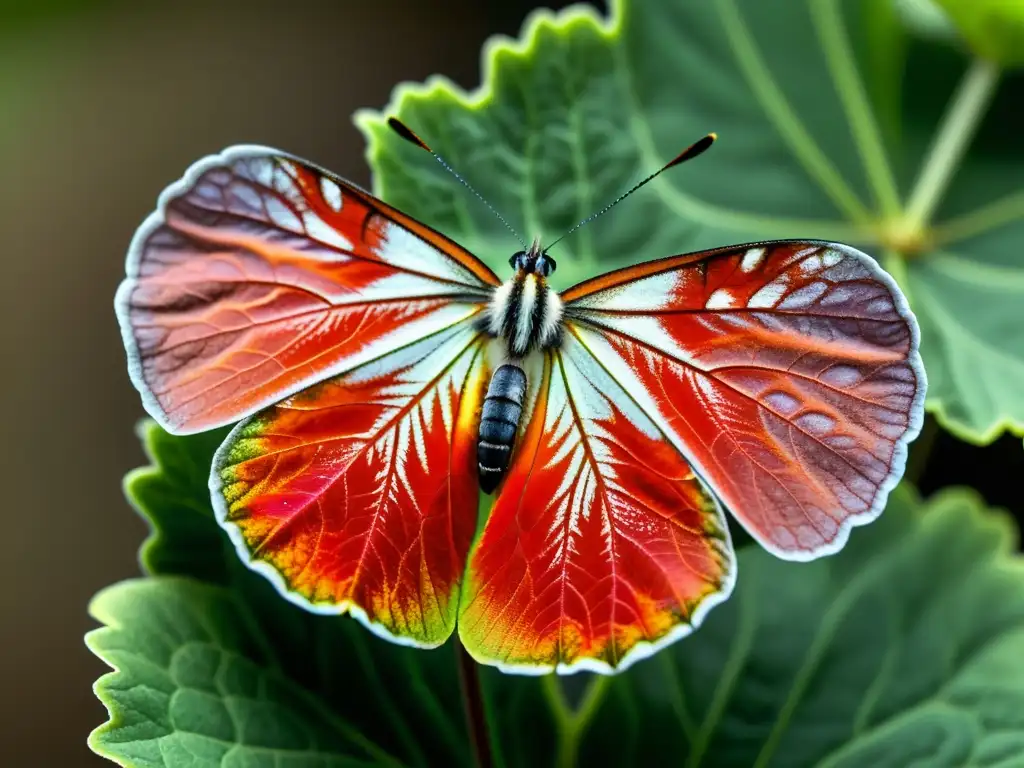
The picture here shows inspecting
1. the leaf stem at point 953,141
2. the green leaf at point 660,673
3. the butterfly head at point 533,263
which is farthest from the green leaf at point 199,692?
the leaf stem at point 953,141

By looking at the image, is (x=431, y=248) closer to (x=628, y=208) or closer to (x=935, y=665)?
(x=628, y=208)

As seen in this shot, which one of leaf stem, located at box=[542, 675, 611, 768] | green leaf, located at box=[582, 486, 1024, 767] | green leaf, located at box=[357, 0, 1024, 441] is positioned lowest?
leaf stem, located at box=[542, 675, 611, 768]

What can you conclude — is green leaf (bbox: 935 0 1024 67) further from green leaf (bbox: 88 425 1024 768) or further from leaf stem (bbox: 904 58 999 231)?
green leaf (bbox: 88 425 1024 768)

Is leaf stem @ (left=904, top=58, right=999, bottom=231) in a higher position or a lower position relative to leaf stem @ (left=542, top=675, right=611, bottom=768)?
higher

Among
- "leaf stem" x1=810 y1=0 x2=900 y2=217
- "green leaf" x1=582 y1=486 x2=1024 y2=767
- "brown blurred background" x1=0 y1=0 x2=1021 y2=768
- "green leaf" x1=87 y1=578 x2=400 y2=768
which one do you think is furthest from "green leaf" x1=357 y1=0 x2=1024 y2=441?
"brown blurred background" x1=0 y1=0 x2=1021 y2=768

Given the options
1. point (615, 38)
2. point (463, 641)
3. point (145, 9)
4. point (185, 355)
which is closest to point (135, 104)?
point (145, 9)

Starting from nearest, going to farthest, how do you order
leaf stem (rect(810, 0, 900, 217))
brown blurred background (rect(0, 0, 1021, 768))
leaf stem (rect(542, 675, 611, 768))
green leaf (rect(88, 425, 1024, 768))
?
green leaf (rect(88, 425, 1024, 768)) < leaf stem (rect(542, 675, 611, 768)) < leaf stem (rect(810, 0, 900, 217)) < brown blurred background (rect(0, 0, 1021, 768))
